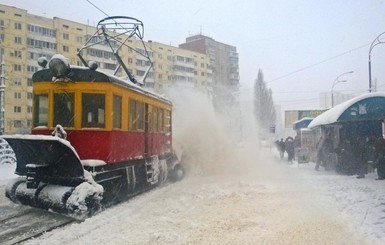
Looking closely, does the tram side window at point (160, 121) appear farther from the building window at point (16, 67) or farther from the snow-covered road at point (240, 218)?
the building window at point (16, 67)

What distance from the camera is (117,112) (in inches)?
397

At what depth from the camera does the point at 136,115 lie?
1148 cm

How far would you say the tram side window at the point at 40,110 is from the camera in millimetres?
9727

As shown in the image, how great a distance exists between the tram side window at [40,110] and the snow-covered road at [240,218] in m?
2.73

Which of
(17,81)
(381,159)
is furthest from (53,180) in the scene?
(17,81)

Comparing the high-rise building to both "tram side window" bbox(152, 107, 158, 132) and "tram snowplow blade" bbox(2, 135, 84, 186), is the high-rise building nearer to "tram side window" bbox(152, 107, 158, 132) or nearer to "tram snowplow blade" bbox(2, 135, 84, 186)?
"tram side window" bbox(152, 107, 158, 132)

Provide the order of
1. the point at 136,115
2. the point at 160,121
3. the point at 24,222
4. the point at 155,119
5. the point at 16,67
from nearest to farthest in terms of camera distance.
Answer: the point at 24,222 → the point at 136,115 → the point at 155,119 → the point at 160,121 → the point at 16,67

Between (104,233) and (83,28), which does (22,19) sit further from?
(104,233)

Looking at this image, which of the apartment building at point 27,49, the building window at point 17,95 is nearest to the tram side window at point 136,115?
the apartment building at point 27,49

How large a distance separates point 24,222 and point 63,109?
9.01 feet

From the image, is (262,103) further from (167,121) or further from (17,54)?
(167,121)

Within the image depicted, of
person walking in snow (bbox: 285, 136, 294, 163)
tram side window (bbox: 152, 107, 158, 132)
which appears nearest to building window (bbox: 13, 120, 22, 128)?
person walking in snow (bbox: 285, 136, 294, 163)

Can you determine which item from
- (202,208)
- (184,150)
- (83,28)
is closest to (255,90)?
(83,28)

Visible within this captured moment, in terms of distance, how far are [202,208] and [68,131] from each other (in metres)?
3.59
